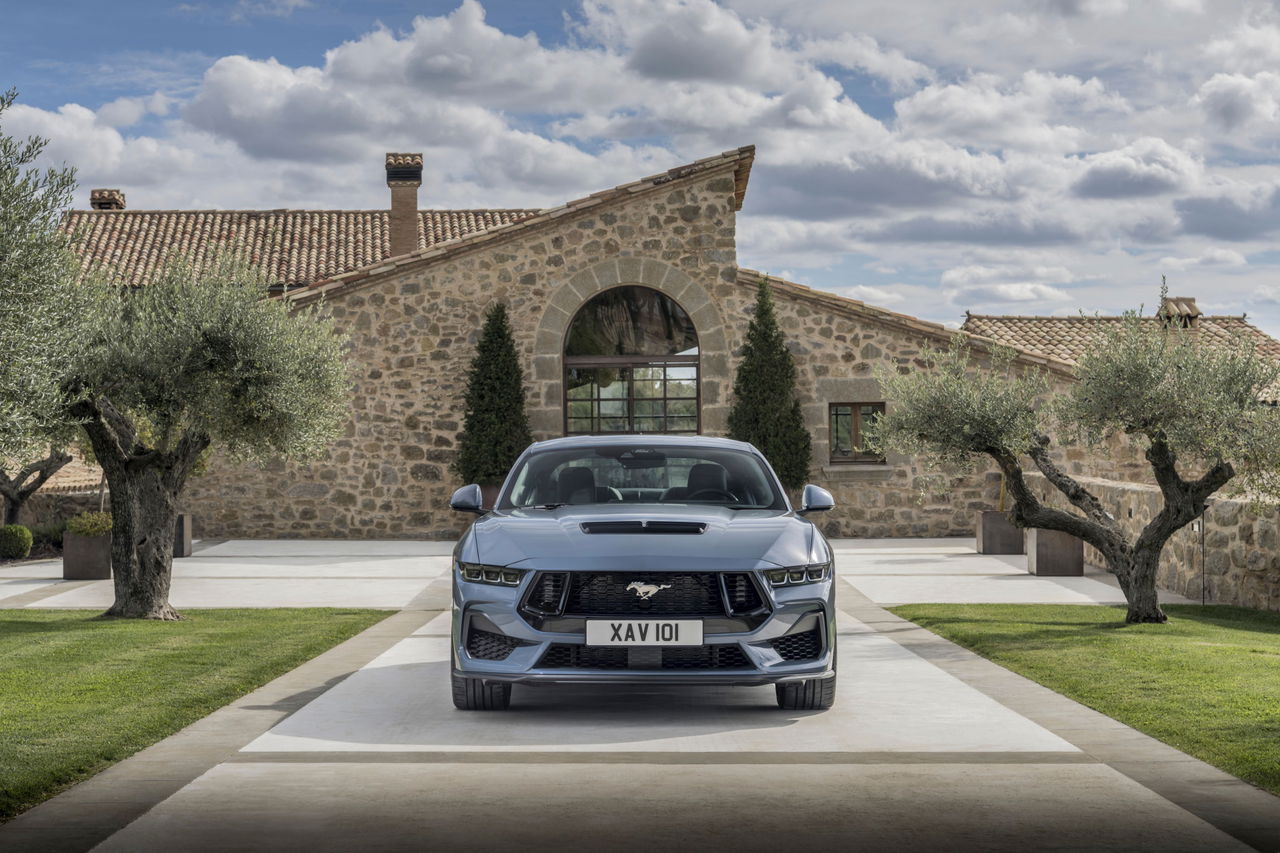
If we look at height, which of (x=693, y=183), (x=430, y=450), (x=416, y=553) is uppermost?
(x=693, y=183)

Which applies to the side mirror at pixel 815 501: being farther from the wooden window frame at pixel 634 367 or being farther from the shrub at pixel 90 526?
the wooden window frame at pixel 634 367

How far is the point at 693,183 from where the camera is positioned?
934 inches

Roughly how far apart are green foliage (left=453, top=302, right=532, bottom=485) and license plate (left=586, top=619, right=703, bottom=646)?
16105 millimetres

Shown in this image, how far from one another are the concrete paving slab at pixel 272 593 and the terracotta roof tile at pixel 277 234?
15.0m

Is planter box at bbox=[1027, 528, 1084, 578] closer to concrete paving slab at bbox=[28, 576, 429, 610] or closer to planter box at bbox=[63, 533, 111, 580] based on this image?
concrete paving slab at bbox=[28, 576, 429, 610]

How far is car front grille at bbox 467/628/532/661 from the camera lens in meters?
6.98

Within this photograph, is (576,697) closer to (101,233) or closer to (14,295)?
(14,295)

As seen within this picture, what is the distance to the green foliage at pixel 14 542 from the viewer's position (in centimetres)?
2014

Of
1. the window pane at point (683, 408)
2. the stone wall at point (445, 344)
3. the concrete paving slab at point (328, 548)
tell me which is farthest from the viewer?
the window pane at point (683, 408)

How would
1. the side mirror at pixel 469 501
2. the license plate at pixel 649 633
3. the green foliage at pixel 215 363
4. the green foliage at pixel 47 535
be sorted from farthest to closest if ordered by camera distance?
1. the green foliage at pixel 47 535
2. the green foliage at pixel 215 363
3. the side mirror at pixel 469 501
4. the license plate at pixel 649 633

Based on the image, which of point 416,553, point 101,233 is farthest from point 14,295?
Answer: point 101,233

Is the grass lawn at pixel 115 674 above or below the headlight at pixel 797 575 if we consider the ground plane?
below

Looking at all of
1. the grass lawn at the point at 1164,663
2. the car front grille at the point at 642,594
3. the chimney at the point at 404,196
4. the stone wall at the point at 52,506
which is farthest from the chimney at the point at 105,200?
the car front grille at the point at 642,594

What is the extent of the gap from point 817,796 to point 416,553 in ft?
50.7
